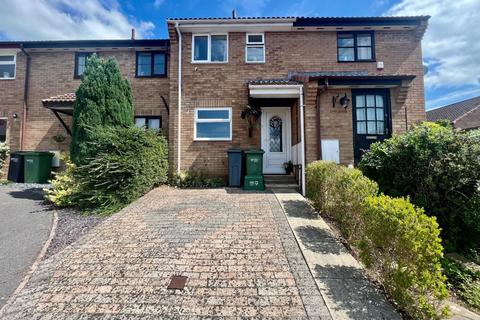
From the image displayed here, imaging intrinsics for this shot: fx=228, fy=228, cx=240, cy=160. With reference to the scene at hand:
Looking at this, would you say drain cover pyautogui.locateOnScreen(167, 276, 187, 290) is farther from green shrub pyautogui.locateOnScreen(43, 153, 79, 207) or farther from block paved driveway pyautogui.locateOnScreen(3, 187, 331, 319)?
green shrub pyautogui.locateOnScreen(43, 153, 79, 207)

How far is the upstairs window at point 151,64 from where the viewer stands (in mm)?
10422

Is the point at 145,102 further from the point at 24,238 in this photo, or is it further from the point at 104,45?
the point at 24,238

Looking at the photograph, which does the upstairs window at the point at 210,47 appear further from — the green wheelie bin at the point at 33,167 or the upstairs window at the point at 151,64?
the green wheelie bin at the point at 33,167

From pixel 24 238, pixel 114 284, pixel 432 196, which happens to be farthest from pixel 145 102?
pixel 432 196

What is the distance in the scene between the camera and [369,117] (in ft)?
26.6

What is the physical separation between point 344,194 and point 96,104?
7.14 m

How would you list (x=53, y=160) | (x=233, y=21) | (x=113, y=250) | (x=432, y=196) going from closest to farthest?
(x=113, y=250), (x=432, y=196), (x=233, y=21), (x=53, y=160)

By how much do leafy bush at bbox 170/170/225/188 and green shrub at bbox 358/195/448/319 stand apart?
6.27m

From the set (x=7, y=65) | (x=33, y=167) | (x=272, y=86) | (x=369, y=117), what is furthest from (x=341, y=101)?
(x=7, y=65)

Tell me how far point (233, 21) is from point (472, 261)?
9783 mm

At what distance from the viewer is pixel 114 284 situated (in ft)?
8.99

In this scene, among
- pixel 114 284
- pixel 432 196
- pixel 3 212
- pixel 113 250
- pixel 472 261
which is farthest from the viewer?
pixel 3 212

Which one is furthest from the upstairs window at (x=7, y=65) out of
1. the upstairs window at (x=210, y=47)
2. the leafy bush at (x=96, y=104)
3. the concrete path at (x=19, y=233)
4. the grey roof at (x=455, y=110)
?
the grey roof at (x=455, y=110)

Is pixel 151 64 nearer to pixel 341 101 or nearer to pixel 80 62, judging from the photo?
pixel 80 62
